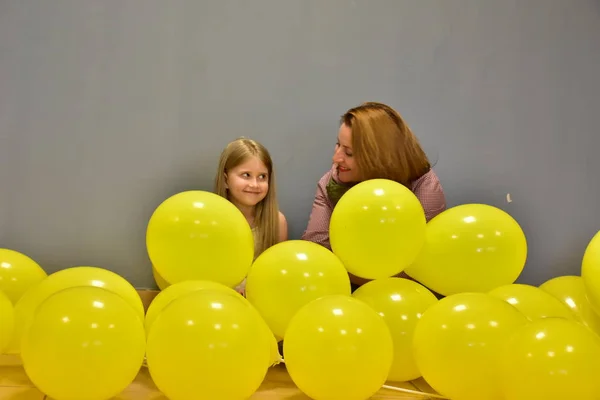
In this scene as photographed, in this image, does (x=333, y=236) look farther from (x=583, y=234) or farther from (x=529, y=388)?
(x=583, y=234)

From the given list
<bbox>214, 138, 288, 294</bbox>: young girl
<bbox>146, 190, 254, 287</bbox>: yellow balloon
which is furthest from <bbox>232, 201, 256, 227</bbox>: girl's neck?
<bbox>146, 190, 254, 287</bbox>: yellow balloon

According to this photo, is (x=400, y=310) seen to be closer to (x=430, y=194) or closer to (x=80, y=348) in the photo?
(x=430, y=194)

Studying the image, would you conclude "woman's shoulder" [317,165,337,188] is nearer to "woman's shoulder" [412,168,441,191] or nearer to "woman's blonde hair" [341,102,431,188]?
"woman's blonde hair" [341,102,431,188]

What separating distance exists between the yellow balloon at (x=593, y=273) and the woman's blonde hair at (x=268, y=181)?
109 cm

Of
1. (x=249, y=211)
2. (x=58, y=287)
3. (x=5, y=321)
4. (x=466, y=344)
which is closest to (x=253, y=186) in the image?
(x=249, y=211)

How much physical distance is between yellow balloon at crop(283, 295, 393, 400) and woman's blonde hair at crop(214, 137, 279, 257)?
86cm

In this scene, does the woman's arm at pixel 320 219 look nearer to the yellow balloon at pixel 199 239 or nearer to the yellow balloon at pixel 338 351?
the yellow balloon at pixel 199 239

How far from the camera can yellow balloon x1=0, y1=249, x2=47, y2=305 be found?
1.80 meters

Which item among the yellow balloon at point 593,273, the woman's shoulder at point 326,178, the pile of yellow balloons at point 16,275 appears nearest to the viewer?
the yellow balloon at point 593,273

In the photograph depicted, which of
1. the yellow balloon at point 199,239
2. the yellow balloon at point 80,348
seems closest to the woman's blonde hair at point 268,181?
the yellow balloon at point 199,239

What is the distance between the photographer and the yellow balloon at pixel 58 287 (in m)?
1.60

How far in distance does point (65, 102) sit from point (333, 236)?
1.22 metres

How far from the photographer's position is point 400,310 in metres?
1.63

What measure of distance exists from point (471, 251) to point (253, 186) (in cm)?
83
